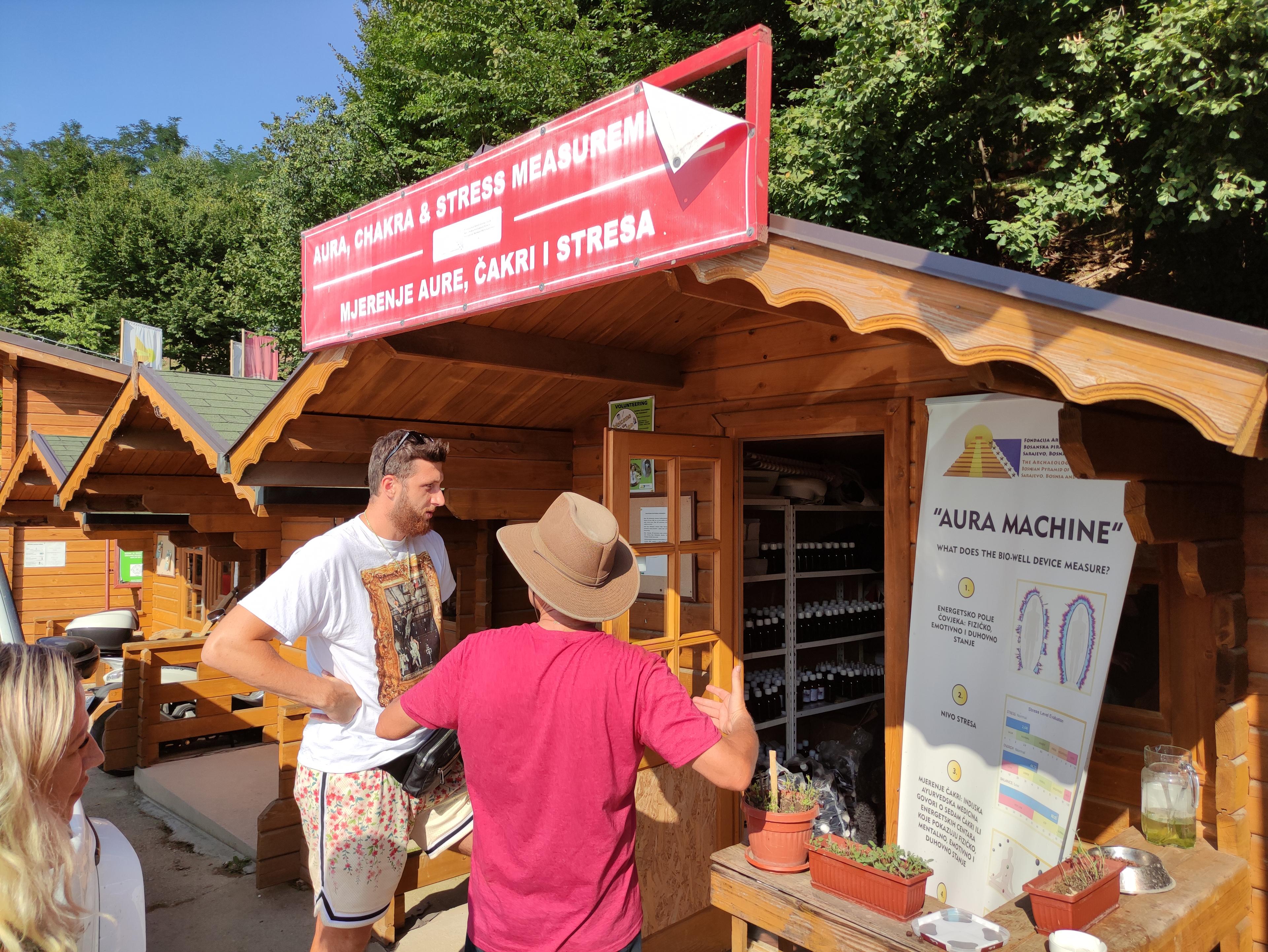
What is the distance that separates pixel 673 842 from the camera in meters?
Answer: 4.04

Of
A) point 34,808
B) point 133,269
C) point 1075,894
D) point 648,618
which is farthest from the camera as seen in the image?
point 133,269

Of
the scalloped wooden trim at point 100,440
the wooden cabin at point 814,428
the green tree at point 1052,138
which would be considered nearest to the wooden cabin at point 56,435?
the scalloped wooden trim at point 100,440

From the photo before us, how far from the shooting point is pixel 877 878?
8.40 feet

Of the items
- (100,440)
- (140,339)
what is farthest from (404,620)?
(140,339)

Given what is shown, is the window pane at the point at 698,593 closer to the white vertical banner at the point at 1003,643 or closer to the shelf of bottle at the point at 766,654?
the shelf of bottle at the point at 766,654

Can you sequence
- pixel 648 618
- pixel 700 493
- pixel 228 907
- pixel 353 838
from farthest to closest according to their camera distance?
pixel 228 907, pixel 648 618, pixel 700 493, pixel 353 838

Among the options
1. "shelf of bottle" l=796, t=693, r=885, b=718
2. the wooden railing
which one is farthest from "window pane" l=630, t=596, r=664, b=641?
the wooden railing

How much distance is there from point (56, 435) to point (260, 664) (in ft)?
44.5

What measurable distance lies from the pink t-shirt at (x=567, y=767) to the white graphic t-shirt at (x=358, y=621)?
2.53ft

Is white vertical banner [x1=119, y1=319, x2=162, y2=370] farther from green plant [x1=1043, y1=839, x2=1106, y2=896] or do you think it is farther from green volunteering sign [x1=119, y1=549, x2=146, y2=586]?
green plant [x1=1043, y1=839, x2=1106, y2=896]

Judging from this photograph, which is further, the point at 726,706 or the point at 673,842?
the point at 673,842

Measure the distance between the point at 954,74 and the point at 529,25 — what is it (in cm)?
964

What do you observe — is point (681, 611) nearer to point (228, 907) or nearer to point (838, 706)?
point (838, 706)

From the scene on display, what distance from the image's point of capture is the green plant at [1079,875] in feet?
7.36
